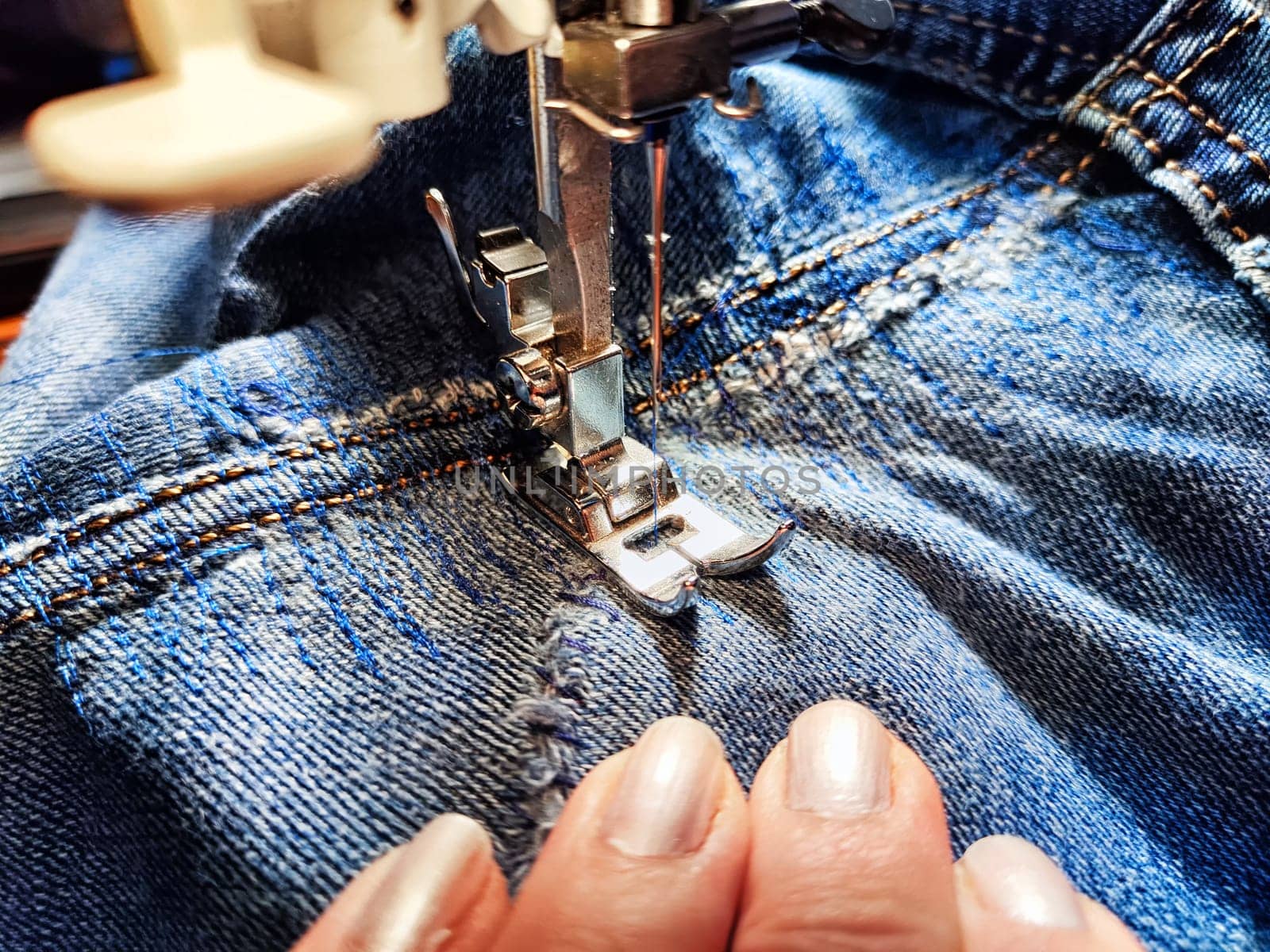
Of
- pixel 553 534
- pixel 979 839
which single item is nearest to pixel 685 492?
pixel 553 534

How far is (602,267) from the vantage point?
47 centimetres

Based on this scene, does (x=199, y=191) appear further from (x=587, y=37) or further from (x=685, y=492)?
(x=685, y=492)

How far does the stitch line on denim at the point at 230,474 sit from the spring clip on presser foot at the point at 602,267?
0.13 ft

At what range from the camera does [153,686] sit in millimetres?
427

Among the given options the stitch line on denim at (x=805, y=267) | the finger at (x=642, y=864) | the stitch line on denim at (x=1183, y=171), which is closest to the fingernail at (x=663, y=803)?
the finger at (x=642, y=864)

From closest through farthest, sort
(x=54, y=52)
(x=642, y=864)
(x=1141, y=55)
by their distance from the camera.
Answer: (x=54, y=52) → (x=642, y=864) → (x=1141, y=55)

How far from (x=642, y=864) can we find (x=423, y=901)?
0.09 meters

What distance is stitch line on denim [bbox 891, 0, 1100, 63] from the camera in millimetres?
638

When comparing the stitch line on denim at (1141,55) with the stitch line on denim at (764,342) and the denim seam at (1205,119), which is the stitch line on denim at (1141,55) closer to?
the denim seam at (1205,119)

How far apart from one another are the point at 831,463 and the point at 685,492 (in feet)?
0.29

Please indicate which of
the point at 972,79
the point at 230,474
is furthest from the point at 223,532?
the point at 972,79

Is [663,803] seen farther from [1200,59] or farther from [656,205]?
[1200,59]

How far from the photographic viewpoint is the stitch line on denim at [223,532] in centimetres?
44

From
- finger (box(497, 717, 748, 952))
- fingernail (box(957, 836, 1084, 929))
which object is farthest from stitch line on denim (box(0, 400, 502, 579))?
fingernail (box(957, 836, 1084, 929))
